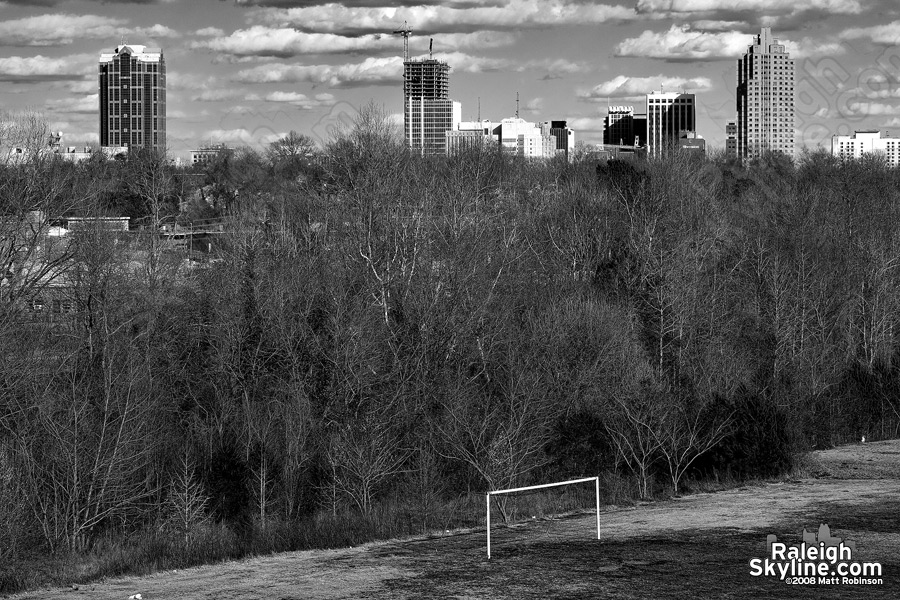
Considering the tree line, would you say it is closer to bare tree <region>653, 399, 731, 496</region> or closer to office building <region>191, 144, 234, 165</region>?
bare tree <region>653, 399, 731, 496</region>

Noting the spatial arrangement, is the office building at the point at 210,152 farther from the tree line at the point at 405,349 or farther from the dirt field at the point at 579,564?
the dirt field at the point at 579,564

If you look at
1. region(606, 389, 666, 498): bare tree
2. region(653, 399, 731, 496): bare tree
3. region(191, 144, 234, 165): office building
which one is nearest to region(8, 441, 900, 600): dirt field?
region(653, 399, 731, 496): bare tree

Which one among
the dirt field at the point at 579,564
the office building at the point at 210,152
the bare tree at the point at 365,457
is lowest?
the bare tree at the point at 365,457

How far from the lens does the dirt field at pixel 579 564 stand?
15906mm

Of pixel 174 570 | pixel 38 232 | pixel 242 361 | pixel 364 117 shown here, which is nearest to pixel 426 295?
pixel 242 361

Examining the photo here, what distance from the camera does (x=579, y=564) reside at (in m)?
17.4

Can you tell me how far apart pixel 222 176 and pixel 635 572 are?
328ft

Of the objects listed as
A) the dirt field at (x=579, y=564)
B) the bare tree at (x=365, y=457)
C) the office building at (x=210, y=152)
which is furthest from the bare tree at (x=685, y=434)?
the office building at (x=210, y=152)

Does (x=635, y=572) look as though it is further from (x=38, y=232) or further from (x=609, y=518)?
(x=38, y=232)

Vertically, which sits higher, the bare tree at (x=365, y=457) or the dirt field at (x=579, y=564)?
the dirt field at (x=579, y=564)

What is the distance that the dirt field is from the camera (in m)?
15.9

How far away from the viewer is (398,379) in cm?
4350

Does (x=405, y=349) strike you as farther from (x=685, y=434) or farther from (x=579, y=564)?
(x=579, y=564)

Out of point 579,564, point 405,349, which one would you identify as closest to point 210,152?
point 405,349
